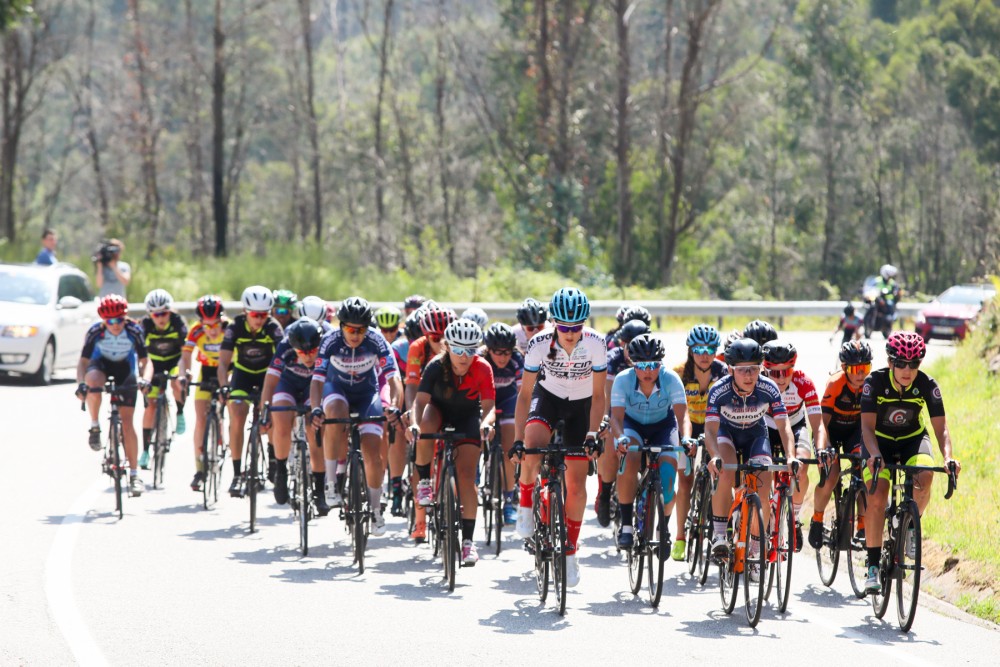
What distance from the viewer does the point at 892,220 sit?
65.2m

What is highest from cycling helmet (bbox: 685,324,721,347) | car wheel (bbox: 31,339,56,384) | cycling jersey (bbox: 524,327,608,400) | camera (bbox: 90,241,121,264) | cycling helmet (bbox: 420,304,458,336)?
camera (bbox: 90,241,121,264)

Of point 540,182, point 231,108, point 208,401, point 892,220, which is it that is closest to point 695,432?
point 208,401

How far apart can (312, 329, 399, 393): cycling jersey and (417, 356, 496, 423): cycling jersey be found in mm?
806

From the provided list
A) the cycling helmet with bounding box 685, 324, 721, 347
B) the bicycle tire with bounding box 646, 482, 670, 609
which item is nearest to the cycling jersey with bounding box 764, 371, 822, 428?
the cycling helmet with bounding box 685, 324, 721, 347

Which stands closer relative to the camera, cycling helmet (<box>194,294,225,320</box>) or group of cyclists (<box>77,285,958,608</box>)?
group of cyclists (<box>77,285,958,608</box>)

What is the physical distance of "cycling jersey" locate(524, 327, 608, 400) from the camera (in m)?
10.7

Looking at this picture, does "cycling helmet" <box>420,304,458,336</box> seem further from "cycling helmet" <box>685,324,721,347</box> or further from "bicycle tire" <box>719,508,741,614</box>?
"bicycle tire" <box>719,508,741,614</box>

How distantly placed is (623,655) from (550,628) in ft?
2.80

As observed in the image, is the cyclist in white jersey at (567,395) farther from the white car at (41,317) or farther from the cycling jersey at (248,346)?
the white car at (41,317)

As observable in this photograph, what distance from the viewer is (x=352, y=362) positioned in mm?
12008

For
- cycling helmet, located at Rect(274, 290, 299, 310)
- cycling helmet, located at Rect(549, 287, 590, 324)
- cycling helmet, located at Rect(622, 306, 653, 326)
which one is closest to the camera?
cycling helmet, located at Rect(549, 287, 590, 324)

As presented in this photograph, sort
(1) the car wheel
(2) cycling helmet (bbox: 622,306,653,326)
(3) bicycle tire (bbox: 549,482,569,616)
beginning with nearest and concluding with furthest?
1. (3) bicycle tire (bbox: 549,482,569,616)
2. (2) cycling helmet (bbox: 622,306,653,326)
3. (1) the car wheel

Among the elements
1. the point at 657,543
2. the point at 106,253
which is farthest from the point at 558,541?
the point at 106,253

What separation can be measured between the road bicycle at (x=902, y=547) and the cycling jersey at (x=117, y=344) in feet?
24.7
